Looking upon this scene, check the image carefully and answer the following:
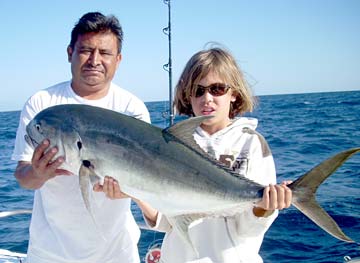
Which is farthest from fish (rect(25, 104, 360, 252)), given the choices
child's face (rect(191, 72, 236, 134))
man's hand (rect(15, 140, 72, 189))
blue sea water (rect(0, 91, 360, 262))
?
blue sea water (rect(0, 91, 360, 262))

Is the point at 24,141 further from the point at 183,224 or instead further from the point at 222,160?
the point at 222,160

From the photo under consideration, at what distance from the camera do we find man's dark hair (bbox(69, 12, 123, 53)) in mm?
3227

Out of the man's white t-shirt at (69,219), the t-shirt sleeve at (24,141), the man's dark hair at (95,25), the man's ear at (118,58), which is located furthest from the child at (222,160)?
the t-shirt sleeve at (24,141)

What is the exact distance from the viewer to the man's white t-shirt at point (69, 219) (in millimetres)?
3252

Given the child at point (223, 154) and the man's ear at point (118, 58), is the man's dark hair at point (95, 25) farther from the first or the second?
the child at point (223, 154)

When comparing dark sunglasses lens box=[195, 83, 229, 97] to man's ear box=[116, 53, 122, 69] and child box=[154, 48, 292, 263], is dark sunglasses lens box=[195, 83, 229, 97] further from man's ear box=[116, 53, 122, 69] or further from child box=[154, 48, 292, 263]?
man's ear box=[116, 53, 122, 69]

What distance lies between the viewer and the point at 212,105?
3145 mm

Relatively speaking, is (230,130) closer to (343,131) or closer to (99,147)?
(99,147)

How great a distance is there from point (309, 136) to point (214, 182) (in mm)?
18493

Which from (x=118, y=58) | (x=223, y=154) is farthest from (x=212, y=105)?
(x=118, y=58)

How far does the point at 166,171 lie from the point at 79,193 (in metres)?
0.98

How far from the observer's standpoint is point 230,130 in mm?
3182

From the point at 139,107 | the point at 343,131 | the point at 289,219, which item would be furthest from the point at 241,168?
the point at 343,131

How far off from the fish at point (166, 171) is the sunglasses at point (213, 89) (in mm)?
567
